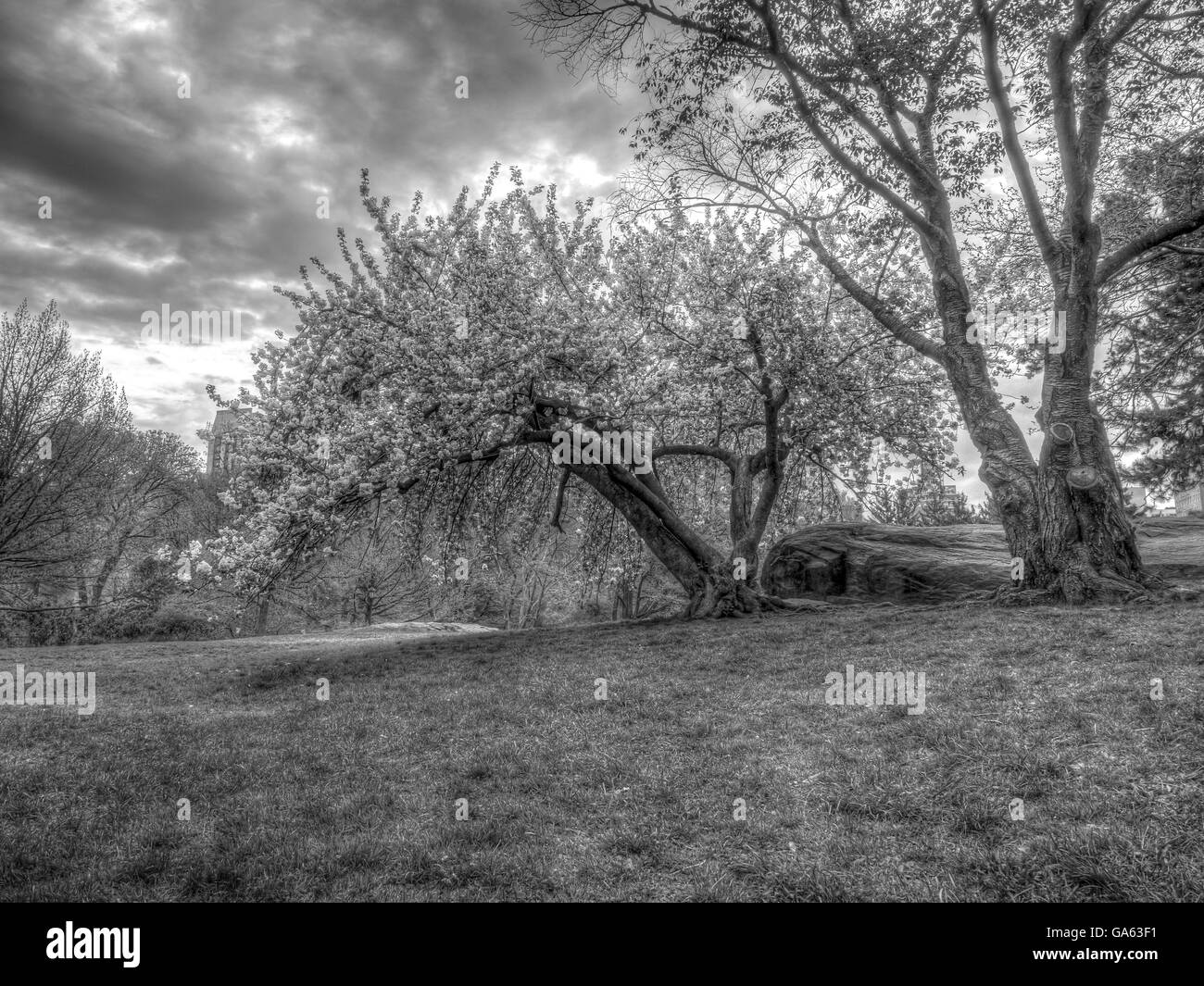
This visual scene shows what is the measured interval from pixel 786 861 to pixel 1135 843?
7.49ft

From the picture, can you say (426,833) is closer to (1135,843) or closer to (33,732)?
(1135,843)

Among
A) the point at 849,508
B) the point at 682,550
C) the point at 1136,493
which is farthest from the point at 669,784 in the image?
the point at 1136,493

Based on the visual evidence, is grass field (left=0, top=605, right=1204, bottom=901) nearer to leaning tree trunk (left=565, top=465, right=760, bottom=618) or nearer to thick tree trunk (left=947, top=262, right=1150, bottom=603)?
thick tree trunk (left=947, top=262, right=1150, bottom=603)

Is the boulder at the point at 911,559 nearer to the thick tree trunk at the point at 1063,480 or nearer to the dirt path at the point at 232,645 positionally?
the thick tree trunk at the point at 1063,480

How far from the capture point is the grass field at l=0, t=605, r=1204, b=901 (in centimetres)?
480

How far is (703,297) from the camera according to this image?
62.4 feet

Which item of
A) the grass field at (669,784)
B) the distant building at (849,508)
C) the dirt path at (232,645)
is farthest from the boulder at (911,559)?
the dirt path at (232,645)

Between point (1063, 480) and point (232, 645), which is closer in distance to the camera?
point (1063, 480)

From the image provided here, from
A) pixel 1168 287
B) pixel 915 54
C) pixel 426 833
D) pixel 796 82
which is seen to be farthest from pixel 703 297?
pixel 426 833

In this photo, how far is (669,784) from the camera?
22.0ft

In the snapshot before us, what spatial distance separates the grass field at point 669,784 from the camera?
15.8ft

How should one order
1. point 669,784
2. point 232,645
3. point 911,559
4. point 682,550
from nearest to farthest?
1. point 669,784
2. point 911,559
3. point 682,550
4. point 232,645

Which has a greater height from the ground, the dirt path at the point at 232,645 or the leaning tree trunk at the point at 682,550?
the leaning tree trunk at the point at 682,550

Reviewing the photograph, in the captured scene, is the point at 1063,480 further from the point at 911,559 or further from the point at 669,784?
→ the point at 669,784
